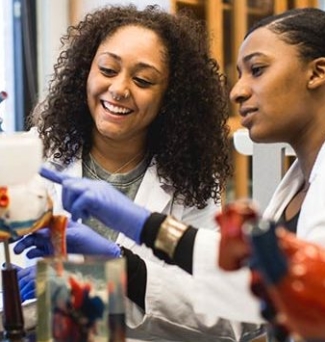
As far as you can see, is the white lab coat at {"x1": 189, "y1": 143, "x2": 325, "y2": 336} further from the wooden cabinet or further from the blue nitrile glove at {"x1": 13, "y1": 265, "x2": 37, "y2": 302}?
the wooden cabinet

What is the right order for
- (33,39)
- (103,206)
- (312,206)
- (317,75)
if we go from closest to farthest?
(103,206)
(312,206)
(317,75)
(33,39)

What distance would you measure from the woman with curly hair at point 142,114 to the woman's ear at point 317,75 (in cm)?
31

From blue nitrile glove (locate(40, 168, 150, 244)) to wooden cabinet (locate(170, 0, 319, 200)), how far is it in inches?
66.8

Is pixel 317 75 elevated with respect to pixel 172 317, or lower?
elevated

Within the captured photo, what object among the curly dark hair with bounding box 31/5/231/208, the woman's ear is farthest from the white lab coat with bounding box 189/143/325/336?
the curly dark hair with bounding box 31/5/231/208

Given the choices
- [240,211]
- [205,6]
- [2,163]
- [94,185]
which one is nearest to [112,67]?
[94,185]

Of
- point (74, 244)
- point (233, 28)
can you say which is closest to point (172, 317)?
point (74, 244)

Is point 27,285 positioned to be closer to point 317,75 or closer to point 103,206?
point 103,206

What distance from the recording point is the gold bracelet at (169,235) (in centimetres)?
79

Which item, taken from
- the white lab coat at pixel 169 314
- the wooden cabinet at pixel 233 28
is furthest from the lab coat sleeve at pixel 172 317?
the wooden cabinet at pixel 233 28

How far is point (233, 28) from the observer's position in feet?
8.88

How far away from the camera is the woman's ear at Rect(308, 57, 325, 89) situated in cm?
115

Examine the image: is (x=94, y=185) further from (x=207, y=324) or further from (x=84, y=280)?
(x=207, y=324)

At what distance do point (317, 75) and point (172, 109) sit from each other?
0.34 meters
